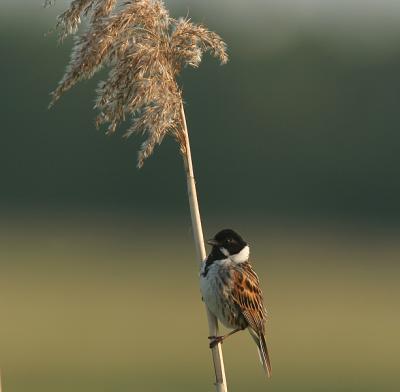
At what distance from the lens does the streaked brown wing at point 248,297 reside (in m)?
5.24

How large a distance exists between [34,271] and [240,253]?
95.0 feet

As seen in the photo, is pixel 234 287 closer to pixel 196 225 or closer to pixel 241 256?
pixel 241 256

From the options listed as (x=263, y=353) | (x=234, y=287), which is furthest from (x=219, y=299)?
(x=263, y=353)

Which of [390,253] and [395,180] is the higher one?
[395,180]

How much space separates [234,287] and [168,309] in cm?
2218

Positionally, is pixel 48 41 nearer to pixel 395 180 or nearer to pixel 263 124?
pixel 263 124

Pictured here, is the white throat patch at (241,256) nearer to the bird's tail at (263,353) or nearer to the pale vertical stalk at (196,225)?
the bird's tail at (263,353)

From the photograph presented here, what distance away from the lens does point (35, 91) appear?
2130 inches

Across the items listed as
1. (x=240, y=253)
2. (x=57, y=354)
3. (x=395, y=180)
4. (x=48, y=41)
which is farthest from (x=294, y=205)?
(x=240, y=253)

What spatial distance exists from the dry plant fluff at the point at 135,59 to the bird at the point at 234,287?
1.27m

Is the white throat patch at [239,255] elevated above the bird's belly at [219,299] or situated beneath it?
elevated above

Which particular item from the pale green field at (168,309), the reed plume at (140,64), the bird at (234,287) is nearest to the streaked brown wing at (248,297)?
the bird at (234,287)

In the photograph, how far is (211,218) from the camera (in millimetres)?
42188

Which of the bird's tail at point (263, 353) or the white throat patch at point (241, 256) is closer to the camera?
the bird's tail at point (263, 353)
